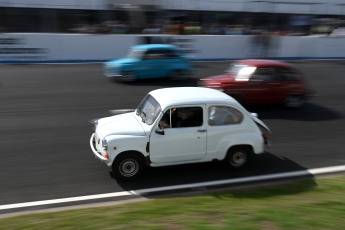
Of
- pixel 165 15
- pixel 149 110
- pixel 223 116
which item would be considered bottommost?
pixel 223 116

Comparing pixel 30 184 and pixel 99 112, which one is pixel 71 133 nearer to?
pixel 99 112

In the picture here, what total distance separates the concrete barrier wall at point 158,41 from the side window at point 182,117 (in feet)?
49.8

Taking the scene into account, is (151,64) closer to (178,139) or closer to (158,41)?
(158,41)

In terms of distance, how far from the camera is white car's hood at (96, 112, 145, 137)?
21.6 feet

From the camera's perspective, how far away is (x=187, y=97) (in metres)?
6.95

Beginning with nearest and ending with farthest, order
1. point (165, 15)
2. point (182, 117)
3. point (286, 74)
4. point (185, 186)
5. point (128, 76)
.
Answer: point (185, 186), point (182, 117), point (286, 74), point (128, 76), point (165, 15)

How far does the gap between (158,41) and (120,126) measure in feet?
51.5

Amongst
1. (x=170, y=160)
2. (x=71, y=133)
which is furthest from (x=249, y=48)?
(x=170, y=160)

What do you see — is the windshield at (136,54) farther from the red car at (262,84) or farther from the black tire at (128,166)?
the black tire at (128,166)

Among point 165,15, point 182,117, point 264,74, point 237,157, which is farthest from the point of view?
point 165,15

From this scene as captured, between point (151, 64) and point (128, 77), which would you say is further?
point (151, 64)

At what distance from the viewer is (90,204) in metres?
6.02

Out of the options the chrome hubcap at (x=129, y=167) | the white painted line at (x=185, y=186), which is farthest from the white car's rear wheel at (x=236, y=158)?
the chrome hubcap at (x=129, y=167)

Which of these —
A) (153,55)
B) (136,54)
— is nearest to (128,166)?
(153,55)
